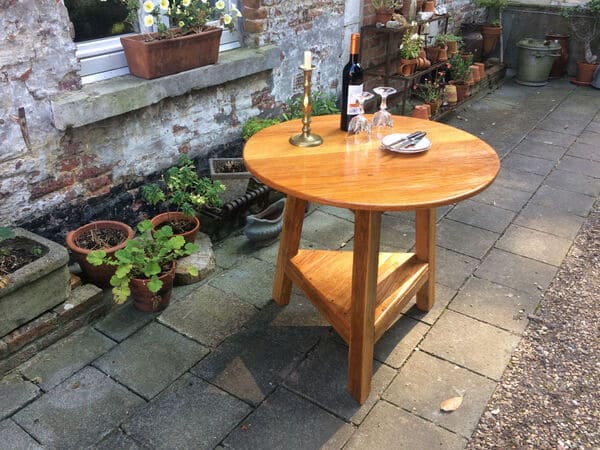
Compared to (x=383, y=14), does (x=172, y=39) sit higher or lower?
higher

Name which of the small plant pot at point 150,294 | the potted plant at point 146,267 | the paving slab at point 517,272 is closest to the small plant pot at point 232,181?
the potted plant at point 146,267

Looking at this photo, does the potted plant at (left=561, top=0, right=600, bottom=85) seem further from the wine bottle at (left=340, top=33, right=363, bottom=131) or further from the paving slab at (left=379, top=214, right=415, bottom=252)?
the wine bottle at (left=340, top=33, right=363, bottom=131)

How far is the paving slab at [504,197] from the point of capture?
417cm

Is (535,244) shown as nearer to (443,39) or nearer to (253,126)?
(253,126)

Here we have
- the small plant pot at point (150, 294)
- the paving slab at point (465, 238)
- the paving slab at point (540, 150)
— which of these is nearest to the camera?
the small plant pot at point (150, 294)

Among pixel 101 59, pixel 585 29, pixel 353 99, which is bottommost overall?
pixel 585 29

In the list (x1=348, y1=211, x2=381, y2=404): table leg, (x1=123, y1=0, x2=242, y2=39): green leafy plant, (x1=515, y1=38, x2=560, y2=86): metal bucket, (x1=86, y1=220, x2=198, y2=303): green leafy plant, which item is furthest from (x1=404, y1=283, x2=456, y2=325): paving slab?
(x1=515, y1=38, x2=560, y2=86): metal bucket

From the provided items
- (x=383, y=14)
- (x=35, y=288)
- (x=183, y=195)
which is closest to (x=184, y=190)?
(x=183, y=195)

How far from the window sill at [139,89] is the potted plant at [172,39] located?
0.19 ft

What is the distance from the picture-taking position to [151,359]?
105 inches

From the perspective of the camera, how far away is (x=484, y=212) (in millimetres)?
4078

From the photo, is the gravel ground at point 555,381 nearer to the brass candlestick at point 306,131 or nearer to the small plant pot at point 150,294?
the brass candlestick at point 306,131

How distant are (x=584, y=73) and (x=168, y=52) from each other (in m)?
5.84

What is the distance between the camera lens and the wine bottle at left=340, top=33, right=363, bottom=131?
95.2 inches
